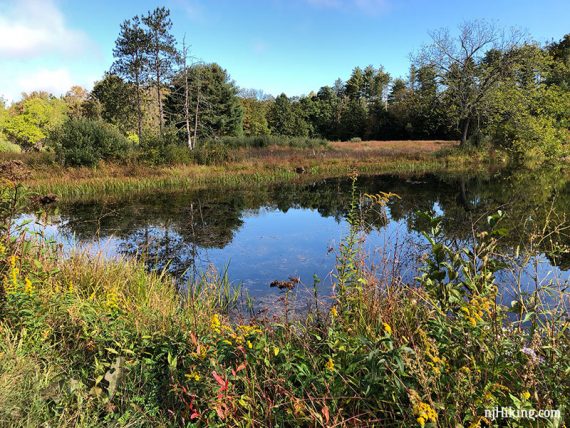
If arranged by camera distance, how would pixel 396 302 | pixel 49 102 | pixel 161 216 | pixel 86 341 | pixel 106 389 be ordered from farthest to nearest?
1. pixel 49 102
2. pixel 161 216
3. pixel 396 302
4. pixel 86 341
5. pixel 106 389

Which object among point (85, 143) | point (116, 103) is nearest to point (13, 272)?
point (85, 143)

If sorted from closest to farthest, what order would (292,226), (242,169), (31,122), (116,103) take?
(292,226) → (242,169) → (116,103) → (31,122)

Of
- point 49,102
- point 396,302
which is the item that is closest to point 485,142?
point 396,302

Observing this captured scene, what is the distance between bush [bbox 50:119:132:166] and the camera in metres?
17.0

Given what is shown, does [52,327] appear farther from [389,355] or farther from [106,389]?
[389,355]

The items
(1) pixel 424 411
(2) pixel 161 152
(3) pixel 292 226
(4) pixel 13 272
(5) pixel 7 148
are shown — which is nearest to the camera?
(1) pixel 424 411

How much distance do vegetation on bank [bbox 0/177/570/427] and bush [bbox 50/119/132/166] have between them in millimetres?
15779

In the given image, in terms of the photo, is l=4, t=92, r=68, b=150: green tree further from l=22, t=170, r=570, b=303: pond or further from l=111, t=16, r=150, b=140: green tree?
l=22, t=170, r=570, b=303: pond

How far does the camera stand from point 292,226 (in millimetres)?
10367

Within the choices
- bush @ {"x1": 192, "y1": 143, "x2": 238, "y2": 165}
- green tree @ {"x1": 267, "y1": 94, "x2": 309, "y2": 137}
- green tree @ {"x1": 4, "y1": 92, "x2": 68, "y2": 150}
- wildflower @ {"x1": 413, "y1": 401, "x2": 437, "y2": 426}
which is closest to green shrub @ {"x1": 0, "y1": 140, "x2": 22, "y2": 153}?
bush @ {"x1": 192, "y1": 143, "x2": 238, "y2": 165}

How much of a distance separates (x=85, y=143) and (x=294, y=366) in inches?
709

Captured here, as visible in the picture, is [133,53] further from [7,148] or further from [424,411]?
[424,411]

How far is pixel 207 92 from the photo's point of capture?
36.7 metres

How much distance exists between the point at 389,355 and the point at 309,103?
55.6 metres
